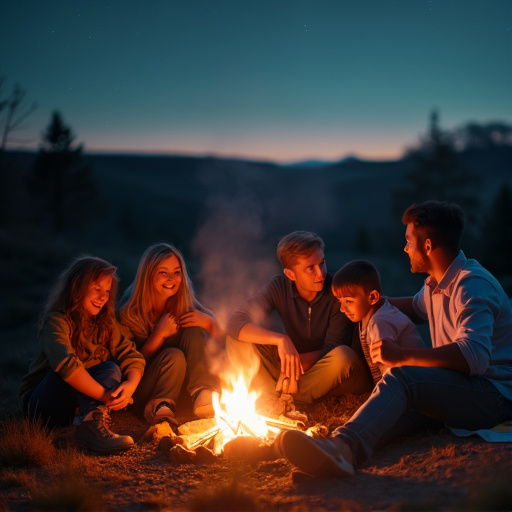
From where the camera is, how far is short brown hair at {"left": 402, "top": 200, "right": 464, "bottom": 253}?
12.7 feet

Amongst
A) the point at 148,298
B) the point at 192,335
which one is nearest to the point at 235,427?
the point at 192,335

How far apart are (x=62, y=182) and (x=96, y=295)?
129 ft

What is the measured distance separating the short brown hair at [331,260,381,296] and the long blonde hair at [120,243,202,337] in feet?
5.23

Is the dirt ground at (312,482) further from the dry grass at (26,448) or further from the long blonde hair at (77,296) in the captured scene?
the long blonde hair at (77,296)

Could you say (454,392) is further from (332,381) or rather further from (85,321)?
(85,321)

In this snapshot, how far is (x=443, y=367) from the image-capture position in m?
3.63

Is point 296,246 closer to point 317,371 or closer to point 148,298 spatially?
point 317,371

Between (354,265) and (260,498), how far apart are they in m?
1.78

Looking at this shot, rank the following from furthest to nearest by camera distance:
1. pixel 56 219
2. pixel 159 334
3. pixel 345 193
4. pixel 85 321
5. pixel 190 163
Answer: pixel 190 163 < pixel 345 193 < pixel 56 219 < pixel 159 334 < pixel 85 321

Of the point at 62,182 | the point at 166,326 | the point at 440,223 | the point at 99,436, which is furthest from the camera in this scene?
the point at 62,182

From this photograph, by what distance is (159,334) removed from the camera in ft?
16.9

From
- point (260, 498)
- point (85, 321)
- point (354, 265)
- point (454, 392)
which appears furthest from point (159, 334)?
point (454, 392)

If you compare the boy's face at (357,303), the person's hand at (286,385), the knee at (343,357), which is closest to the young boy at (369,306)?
the boy's face at (357,303)

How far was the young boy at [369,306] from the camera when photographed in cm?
414
